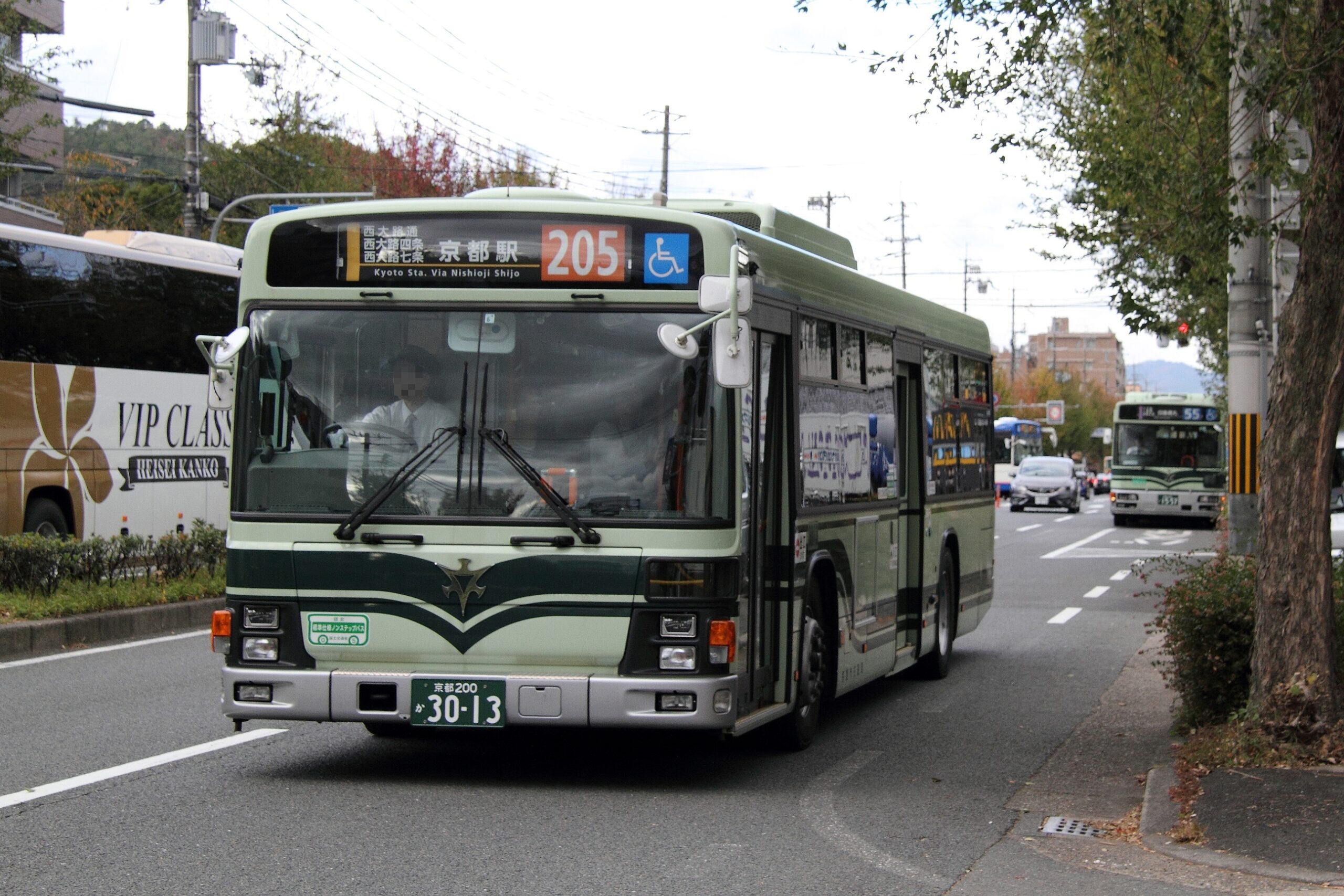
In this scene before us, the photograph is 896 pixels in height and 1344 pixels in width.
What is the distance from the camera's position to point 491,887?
5934mm

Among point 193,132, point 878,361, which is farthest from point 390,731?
point 193,132

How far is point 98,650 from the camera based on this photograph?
529 inches

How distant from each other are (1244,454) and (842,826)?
25.0 ft

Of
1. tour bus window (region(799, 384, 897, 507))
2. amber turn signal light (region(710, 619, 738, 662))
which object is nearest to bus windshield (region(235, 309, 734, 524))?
amber turn signal light (region(710, 619, 738, 662))

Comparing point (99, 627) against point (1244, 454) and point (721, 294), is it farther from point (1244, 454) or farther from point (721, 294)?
point (1244, 454)

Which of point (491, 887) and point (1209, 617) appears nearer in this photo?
point (491, 887)

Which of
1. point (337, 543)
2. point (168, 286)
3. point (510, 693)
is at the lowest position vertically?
point (510, 693)

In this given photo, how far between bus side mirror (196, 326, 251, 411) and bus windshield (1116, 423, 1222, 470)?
117 feet

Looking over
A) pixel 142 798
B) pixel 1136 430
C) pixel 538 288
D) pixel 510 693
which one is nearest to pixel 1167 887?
pixel 510 693

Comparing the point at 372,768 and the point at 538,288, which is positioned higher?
the point at 538,288

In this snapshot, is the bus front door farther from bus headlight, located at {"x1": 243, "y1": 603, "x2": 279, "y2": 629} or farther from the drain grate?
bus headlight, located at {"x1": 243, "y1": 603, "x2": 279, "y2": 629}

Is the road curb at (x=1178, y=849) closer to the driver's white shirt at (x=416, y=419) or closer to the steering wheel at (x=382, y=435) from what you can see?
the driver's white shirt at (x=416, y=419)

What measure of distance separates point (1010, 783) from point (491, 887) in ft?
12.1

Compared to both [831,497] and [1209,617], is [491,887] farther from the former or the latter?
[1209,617]
